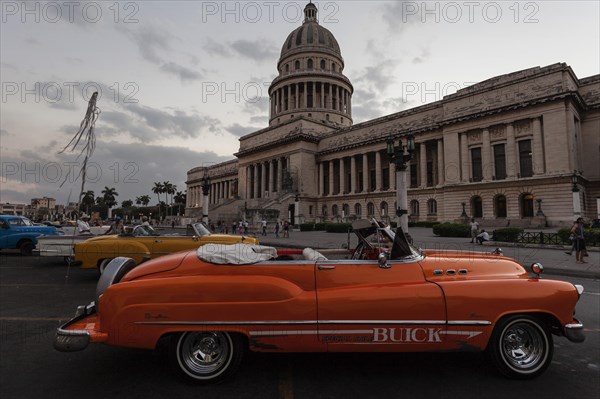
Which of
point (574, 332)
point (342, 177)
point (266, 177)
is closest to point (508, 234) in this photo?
point (574, 332)

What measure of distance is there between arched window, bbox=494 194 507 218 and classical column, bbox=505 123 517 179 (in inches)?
94.5

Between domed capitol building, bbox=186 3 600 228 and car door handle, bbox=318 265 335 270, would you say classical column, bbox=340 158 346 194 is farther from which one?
car door handle, bbox=318 265 335 270

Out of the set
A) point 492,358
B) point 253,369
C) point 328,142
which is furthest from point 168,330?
point 328,142

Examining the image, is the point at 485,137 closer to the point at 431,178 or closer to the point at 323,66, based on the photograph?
the point at 431,178

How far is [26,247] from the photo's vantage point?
45.1 feet

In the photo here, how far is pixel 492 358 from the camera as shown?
3.22m

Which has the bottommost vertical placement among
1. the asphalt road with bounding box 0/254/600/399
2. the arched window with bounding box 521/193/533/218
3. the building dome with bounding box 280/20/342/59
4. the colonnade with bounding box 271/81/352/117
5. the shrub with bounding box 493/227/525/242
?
the asphalt road with bounding box 0/254/600/399

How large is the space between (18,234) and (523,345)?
1704 centimetres

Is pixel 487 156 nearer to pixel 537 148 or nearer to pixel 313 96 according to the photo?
pixel 537 148

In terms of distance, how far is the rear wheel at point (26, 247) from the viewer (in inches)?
537

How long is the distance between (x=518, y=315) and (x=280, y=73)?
78617 millimetres

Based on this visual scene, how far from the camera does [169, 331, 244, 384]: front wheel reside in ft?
10.2

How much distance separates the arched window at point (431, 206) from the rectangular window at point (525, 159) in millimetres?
10322

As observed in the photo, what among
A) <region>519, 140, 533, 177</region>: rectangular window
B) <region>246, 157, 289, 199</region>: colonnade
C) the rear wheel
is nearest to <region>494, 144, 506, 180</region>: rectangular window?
<region>519, 140, 533, 177</region>: rectangular window
